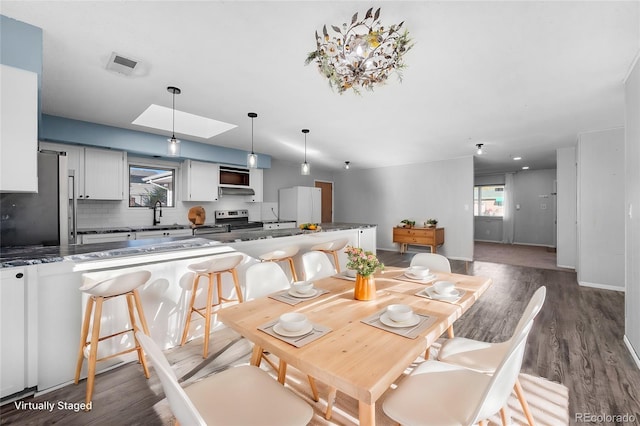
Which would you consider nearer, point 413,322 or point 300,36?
point 413,322

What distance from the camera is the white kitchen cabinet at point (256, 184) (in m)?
5.99

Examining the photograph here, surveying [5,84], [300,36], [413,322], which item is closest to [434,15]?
[300,36]

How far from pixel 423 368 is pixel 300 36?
224cm

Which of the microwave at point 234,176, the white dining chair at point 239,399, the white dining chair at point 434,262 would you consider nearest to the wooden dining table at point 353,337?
the white dining chair at point 239,399

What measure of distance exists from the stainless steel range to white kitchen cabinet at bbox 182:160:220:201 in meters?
0.44

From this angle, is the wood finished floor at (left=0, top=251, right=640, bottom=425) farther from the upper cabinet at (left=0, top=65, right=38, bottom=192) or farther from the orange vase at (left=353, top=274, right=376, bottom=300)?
the upper cabinet at (left=0, top=65, right=38, bottom=192)

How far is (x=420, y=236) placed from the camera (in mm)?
6469

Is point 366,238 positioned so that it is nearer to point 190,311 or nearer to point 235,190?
point 235,190

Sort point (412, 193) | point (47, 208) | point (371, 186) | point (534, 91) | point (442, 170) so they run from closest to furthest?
point (47, 208), point (534, 91), point (442, 170), point (412, 193), point (371, 186)

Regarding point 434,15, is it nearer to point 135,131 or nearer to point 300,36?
point 300,36

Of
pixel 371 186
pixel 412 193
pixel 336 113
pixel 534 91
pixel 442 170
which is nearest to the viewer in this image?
pixel 534 91

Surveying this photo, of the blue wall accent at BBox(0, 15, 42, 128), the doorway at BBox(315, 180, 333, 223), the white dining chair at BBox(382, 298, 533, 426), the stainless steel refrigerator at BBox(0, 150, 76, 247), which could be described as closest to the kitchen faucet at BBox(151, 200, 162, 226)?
the stainless steel refrigerator at BBox(0, 150, 76, 247)

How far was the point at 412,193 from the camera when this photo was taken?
7172 mm

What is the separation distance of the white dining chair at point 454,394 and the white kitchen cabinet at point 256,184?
5.20 metres
